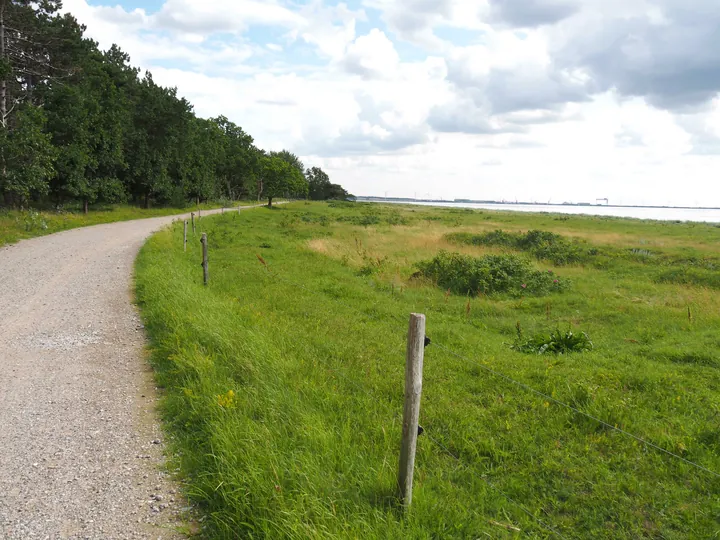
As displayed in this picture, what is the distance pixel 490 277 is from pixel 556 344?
20.5ft

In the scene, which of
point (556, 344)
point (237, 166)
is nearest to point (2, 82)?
point (556, 344)

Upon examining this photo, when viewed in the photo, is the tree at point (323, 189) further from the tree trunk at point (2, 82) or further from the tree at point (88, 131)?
the tree trunk at point (2, 82)

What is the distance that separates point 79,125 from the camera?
33906 millimetres

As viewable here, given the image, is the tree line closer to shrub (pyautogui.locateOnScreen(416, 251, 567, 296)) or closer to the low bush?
shrub (pyautogui.locateOnScreen(416, 251, 567, 296))

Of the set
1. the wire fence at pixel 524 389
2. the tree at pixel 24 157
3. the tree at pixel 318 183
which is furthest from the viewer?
the tree at pixel 318 183

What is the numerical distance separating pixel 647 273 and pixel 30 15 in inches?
1499

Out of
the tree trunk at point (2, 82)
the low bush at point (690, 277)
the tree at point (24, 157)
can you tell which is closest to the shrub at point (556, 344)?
the low bush at point (690, 277)

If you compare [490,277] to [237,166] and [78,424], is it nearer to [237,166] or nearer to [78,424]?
[78,424]

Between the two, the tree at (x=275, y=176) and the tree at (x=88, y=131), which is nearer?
the tree at (x=88, y=131)

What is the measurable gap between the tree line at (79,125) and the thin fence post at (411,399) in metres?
28.7

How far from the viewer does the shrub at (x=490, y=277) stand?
15.4 meters

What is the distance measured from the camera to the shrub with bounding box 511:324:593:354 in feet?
29.9

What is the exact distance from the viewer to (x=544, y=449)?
17.4 feet

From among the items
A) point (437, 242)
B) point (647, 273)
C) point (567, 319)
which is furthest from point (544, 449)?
point (437, 242)
